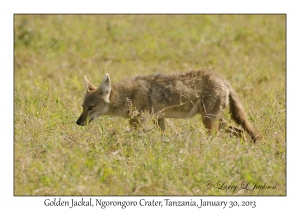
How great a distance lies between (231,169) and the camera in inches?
262

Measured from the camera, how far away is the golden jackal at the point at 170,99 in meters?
8.59

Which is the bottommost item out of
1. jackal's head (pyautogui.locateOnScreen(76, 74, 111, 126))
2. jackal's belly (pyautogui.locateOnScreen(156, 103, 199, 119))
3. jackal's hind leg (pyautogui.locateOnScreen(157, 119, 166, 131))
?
jackal's hind leg (pyautogui.locateOnScreen(157, 119, 166, 131))

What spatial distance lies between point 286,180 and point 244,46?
8695 mm

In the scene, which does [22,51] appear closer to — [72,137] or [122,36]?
[122,36]

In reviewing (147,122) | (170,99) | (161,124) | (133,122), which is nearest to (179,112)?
(170,99)

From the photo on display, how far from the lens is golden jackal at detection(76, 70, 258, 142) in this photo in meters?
8.59

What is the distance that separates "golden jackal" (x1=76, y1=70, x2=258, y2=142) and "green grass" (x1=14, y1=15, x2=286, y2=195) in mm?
201

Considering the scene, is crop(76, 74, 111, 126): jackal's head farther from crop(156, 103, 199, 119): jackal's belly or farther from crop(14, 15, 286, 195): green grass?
crop(156, 103, 199, 119): jackal's belly

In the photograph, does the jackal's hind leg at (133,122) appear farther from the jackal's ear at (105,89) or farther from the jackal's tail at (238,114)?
the jackal's tail at (238,114)

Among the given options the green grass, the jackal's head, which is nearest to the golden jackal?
the jackal's head

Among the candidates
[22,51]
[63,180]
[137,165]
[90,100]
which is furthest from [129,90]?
[22,51]

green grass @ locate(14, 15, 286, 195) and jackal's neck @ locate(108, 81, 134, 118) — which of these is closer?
green grass @ locate(14, 15, 286, 195)

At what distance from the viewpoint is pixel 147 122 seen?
809 cm

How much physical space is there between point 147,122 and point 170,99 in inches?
35.5
